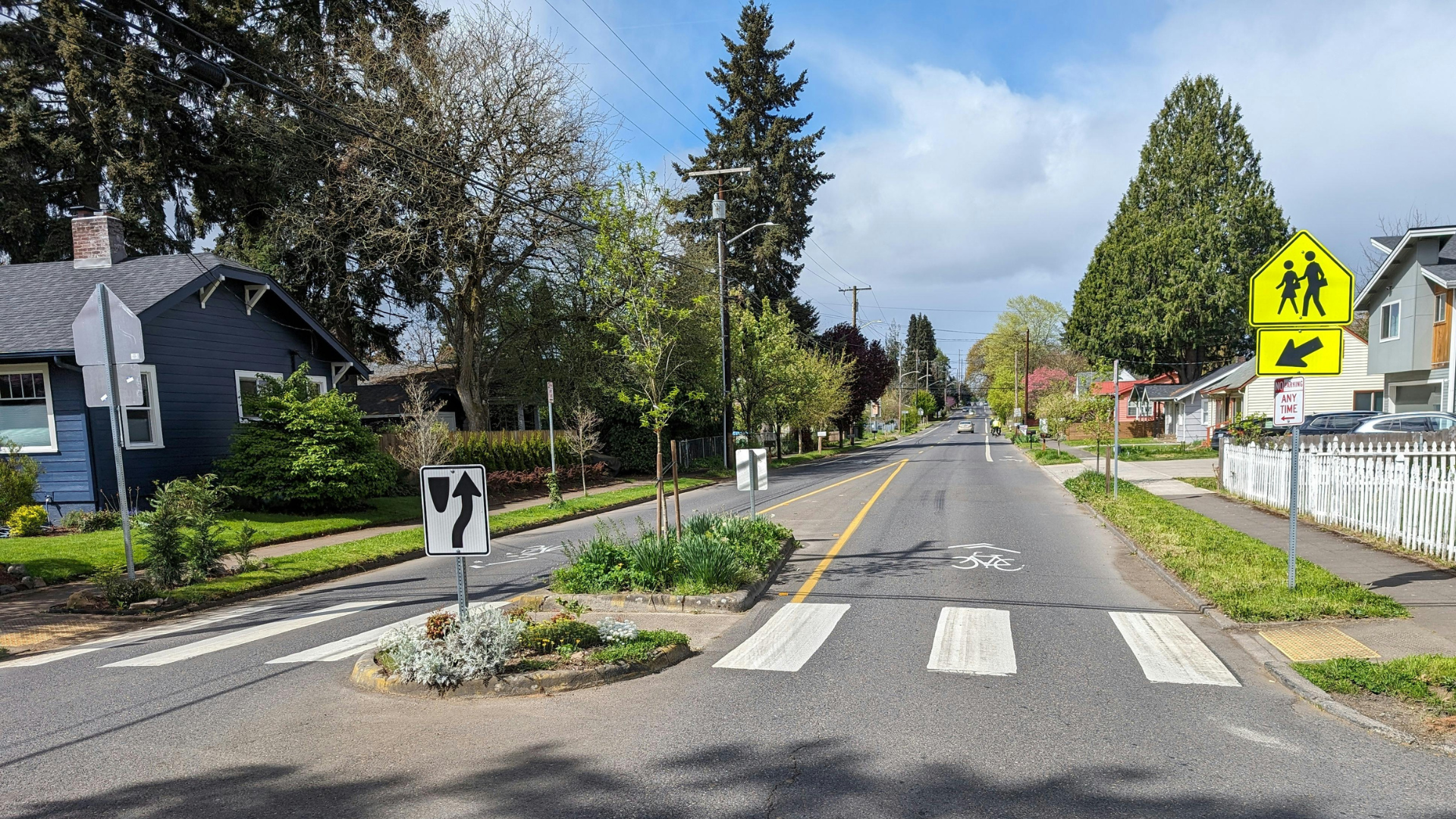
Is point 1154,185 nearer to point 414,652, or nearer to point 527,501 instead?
point 527,501

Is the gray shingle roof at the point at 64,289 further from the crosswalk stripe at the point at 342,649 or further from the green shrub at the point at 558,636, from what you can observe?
the green shrub at the point at 558,636

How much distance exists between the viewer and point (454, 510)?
596cm

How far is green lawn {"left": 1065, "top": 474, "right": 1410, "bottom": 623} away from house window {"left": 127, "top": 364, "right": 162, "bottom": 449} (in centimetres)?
1839

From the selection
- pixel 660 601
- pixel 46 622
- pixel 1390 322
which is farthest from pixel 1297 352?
pixel 1390 322

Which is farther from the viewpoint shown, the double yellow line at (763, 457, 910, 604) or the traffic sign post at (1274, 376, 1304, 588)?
the double yellow line at (763, 457, 910, 604)

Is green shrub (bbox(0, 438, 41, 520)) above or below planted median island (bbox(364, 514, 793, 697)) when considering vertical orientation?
above

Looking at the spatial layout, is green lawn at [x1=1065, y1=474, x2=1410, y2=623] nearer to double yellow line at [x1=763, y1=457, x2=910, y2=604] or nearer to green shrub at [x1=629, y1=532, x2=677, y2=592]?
double yellow line at [x1=763, y1=457, x2=910, y2=604]

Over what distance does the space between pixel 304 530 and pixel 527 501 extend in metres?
7.55

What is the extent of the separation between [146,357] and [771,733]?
1682cm

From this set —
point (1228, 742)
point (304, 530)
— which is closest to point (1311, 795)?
point (1228, 742)

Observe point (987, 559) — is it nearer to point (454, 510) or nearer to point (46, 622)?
point (454, 510)

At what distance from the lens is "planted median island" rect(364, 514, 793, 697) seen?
6027mm

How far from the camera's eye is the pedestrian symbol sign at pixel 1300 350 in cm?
839

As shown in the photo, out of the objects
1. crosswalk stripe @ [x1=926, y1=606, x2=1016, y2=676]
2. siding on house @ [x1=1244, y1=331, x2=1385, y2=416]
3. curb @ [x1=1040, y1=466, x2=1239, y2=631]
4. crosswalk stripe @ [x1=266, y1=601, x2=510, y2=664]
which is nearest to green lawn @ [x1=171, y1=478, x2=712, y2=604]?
crosswalk stripe @ [x1=266, y1=601, x2=510, y2=664]
